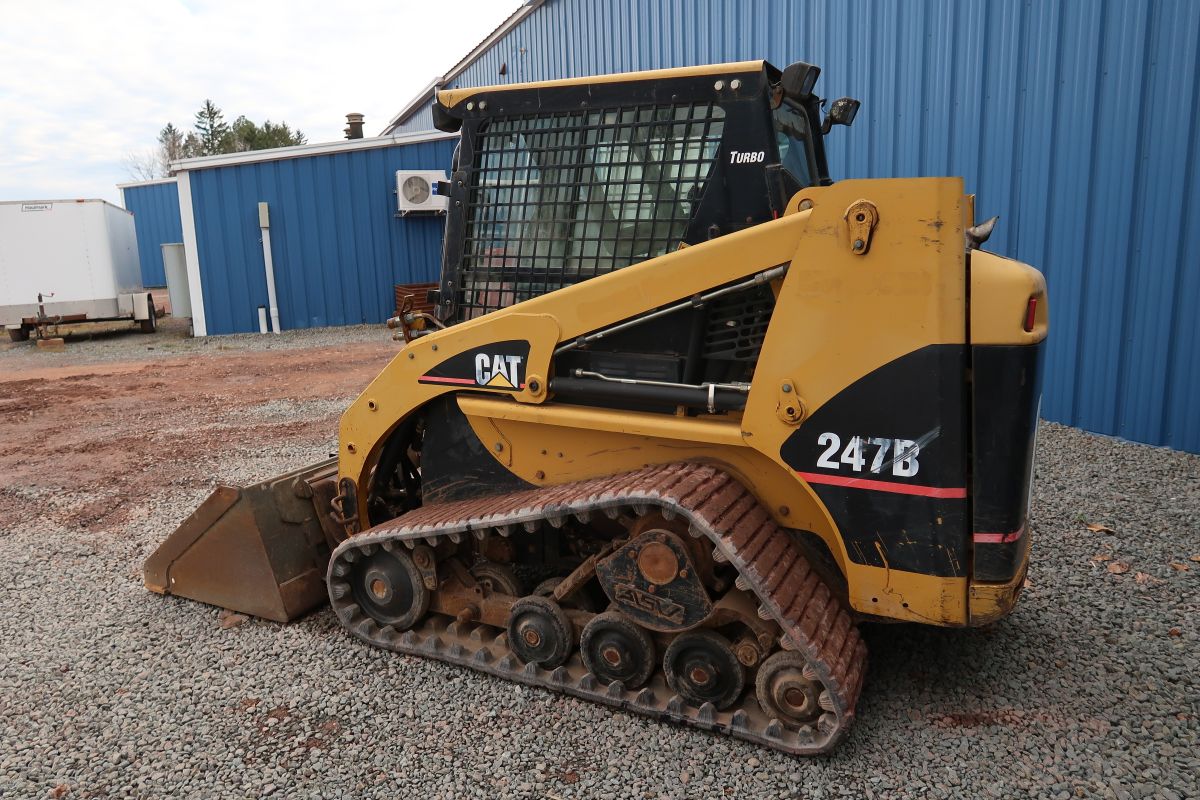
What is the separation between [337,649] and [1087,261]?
646 cm

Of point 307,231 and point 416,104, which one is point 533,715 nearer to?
point 307,231

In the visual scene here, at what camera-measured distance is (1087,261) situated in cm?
687

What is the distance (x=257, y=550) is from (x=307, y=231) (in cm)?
1358

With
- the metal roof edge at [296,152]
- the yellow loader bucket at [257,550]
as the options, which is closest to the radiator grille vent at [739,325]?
the yellow loader bucket at [257,550]

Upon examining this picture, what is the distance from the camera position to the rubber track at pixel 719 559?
2787mm

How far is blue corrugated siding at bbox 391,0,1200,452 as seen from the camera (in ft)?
20.4

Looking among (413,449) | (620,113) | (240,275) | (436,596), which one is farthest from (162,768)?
(240,275)

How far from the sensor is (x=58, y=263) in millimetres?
15414

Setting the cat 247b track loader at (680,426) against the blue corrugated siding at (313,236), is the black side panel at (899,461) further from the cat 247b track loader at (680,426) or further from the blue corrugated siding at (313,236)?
the blue corrugated siding at (313,236)

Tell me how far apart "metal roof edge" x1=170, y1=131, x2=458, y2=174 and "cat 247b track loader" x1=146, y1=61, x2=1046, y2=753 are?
1274cm

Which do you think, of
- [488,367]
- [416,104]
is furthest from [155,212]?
[488,367]

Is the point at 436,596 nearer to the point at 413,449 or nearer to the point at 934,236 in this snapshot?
the point at 413,449

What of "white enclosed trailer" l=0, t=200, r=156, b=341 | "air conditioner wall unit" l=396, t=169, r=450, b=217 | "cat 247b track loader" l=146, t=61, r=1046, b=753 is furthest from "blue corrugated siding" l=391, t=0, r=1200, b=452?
"white enclosed trailer" l=0, t=200, r=156, b=341

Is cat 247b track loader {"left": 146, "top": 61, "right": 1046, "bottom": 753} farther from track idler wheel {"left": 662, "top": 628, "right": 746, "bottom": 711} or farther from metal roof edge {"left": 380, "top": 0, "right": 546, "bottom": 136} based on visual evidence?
metal roof edge {"left": 380, "top": 0, "right": 546, "bottom": 136}
